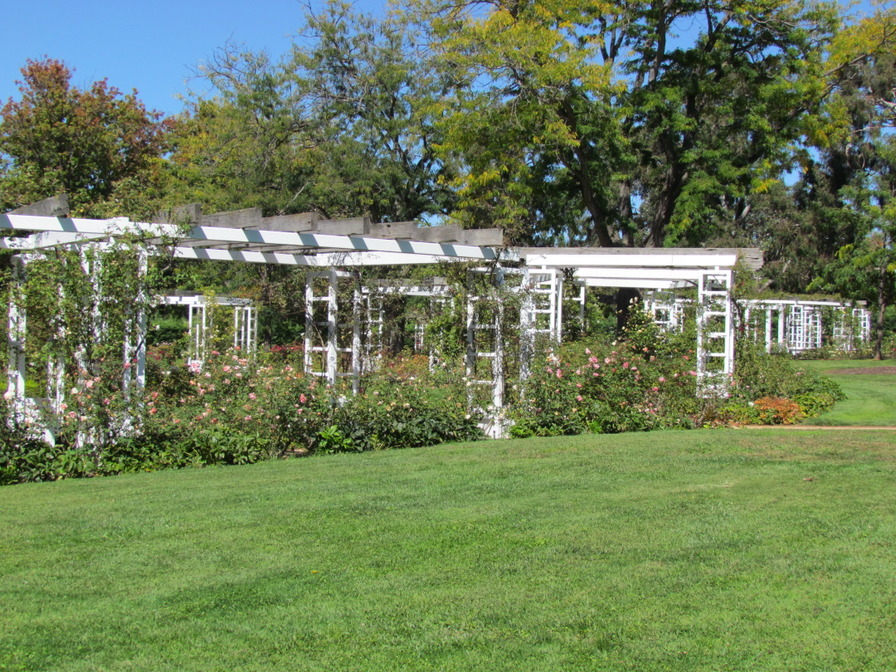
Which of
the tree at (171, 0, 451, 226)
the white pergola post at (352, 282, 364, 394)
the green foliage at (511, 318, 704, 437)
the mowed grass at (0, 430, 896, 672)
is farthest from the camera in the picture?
the tree at (171, 0, 451, 226)

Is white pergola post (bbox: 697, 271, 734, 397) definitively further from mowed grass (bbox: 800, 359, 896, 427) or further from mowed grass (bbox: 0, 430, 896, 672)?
mowed grass (bbox: 0, 430, 896, 672)

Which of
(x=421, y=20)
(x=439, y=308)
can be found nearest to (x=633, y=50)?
(x=421, y=20)

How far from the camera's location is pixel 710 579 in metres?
4.11

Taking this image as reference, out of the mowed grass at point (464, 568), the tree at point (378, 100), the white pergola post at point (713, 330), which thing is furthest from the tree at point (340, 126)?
the mowed grass at point (464, 568)

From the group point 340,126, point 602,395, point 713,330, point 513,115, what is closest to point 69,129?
point 340,126

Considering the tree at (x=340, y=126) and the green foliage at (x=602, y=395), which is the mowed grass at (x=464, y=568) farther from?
the tree at (x=340, y=126)

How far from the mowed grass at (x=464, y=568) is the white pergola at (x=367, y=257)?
2.26 m

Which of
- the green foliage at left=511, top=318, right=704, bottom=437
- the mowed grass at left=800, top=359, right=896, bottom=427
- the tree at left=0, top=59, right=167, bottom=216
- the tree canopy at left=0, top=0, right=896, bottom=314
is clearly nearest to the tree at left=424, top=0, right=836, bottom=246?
the tree canopy at left=0, top=0, right=896, bottom=314

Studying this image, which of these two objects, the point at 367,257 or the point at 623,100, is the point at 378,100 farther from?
the point at 367,257

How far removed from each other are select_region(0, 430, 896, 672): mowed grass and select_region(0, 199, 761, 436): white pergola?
226cm

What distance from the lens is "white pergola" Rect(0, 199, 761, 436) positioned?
804cm

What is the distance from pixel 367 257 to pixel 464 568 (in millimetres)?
7414

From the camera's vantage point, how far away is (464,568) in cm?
434

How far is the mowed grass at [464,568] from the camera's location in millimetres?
3373
